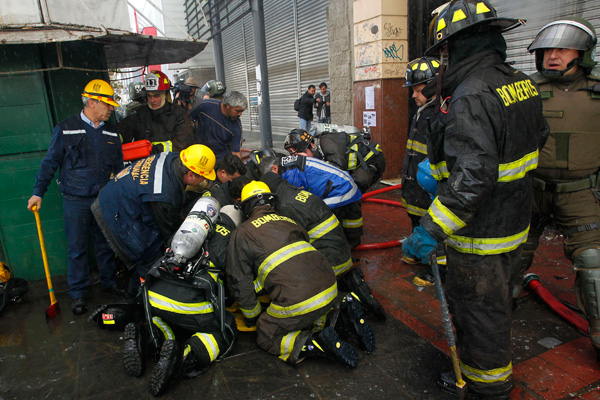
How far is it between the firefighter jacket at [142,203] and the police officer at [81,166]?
11.7 inches

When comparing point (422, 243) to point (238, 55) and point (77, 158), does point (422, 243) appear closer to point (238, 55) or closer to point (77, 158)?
point (77, 158)

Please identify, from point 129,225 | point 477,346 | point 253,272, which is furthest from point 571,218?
point 129,225

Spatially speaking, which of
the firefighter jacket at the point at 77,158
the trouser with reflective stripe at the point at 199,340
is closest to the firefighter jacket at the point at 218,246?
the trouser with reflective stripe at the point at 199,340

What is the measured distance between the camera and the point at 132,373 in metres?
2.67

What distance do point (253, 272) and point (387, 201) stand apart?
363 centimetres

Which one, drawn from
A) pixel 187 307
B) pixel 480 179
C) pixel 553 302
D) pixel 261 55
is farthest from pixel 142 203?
pixel 261 55

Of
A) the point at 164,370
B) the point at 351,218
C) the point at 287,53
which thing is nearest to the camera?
the point at 164,370

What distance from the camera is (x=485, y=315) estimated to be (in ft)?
7.04

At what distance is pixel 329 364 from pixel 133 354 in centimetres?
132

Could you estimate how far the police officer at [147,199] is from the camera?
3445mm

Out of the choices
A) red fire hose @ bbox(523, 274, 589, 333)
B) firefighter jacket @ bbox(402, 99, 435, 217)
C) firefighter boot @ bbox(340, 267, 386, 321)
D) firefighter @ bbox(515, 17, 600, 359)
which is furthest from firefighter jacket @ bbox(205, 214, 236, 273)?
red fire hose @ bbox(523, 274, 589, 333)

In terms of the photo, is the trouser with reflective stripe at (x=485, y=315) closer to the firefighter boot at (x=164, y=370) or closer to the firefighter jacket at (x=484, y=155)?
the firefighter jacket at (x=484, y=155)

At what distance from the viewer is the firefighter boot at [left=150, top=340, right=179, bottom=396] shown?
2406 mm

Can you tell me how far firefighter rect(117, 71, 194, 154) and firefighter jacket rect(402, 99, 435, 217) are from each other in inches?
115
